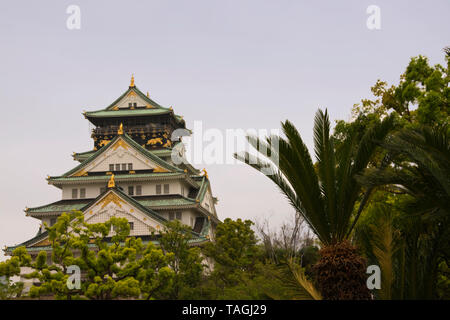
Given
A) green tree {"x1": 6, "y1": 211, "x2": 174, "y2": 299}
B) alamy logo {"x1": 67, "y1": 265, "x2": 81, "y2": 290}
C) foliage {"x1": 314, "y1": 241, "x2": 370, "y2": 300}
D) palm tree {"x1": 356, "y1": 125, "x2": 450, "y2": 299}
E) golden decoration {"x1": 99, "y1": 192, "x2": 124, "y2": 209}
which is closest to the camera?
palm tree {"x1": 356, "y1": 125, "x2": 450, "y2": 299}

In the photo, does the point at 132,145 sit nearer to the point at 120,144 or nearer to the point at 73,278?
the point at 120,144

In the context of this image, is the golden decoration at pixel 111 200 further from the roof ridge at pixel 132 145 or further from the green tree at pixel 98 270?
the green tree at pixel 98 270

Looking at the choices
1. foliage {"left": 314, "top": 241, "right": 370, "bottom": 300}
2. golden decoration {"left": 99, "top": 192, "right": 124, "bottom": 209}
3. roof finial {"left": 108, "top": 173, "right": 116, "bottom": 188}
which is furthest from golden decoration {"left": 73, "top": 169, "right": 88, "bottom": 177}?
foliage {"left": 314, "top": 241, "right": 370, "bottom": 300}

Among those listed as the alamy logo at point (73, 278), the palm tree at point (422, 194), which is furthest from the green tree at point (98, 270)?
the palm tree at point (422, 194)

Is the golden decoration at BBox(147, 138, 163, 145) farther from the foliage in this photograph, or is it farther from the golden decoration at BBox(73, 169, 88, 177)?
the foliage

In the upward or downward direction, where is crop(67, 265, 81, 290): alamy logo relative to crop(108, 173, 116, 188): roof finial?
downward

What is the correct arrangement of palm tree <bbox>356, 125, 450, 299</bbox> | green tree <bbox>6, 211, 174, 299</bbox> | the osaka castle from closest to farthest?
palm tree <bbox>356, 125, 450, 299</bbox>, green tree <bbox>6, 211, 174, 299</bbox>, the osaka castle

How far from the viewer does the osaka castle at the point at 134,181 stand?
3525 centimetres

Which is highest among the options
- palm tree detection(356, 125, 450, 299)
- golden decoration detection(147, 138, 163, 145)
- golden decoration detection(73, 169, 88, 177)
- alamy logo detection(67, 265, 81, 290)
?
golden decoration detection(147, 138, 163, 145)

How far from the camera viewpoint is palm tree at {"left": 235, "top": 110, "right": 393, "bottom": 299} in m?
12.4
